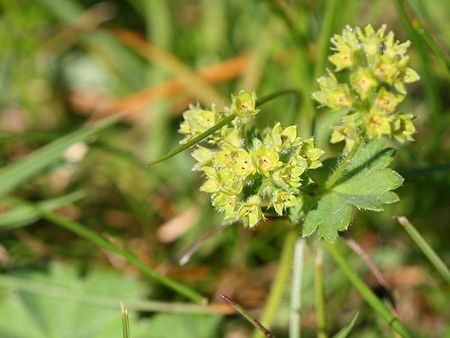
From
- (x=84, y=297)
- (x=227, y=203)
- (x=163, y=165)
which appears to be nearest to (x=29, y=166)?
(x=84, y=297)

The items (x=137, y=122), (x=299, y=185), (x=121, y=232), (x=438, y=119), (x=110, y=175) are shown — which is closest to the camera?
(x=299, y=185)

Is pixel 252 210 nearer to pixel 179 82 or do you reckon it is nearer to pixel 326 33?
pixel 326 33

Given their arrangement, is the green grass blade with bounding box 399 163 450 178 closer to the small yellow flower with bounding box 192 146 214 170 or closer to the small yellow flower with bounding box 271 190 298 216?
the small yellow flower with bounding box 271 190 298 216

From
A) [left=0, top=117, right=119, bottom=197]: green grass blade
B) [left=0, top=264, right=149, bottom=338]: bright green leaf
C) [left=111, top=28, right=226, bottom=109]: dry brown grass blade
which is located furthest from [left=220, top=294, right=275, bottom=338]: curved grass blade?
[left=111, top=28, right=226, bottom=109]: dry brown grass blade

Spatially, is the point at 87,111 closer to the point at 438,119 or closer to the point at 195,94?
the point at 195,94

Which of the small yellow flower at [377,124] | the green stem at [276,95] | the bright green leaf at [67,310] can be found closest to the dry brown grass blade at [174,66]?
the green stem at [276,95]

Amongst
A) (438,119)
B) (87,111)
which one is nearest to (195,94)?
(87,111)

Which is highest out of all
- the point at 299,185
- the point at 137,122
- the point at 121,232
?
the point at 137,122
